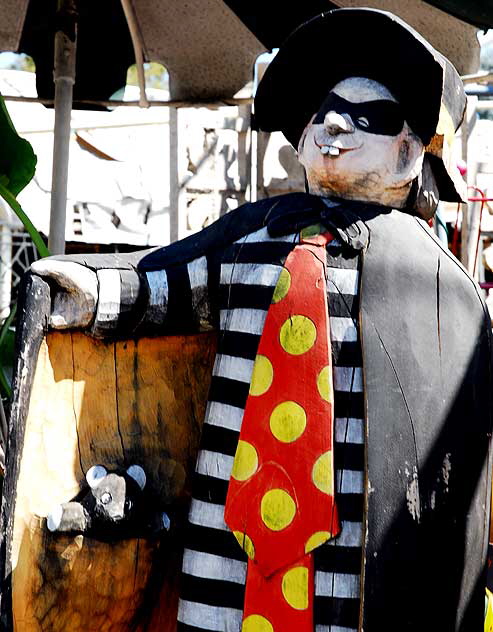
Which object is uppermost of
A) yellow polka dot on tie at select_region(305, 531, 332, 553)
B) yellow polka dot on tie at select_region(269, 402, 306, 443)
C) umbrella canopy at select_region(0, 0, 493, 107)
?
umbrella canopy at select_region(0, 0, 493, 107)

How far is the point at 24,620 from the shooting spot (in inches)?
55.9

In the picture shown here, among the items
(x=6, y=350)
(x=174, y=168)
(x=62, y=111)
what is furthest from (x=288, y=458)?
(x=174, y=168)

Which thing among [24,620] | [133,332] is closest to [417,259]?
[133,332]

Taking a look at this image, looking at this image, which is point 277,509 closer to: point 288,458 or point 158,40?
point 288,458

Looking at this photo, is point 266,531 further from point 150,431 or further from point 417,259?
point 417,259

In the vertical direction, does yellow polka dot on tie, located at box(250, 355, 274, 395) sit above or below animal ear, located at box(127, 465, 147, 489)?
above

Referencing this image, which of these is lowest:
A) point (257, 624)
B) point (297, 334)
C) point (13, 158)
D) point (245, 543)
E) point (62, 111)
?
point (257, 624)

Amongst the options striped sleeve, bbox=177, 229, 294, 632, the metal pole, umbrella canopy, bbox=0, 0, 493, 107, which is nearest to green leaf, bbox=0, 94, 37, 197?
the metal pole

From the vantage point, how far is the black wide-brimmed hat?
1.47m

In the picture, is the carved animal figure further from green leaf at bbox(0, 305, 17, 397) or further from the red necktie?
green leaf at bbox(0, 305, 17, 397)

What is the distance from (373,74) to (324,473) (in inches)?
25.5

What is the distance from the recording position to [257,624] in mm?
1381

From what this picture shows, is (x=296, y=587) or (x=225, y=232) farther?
(x=225, y=232)

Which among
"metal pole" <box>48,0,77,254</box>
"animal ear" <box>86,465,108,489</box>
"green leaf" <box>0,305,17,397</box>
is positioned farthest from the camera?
"metal pole" <box>48,0,77,254</box>
